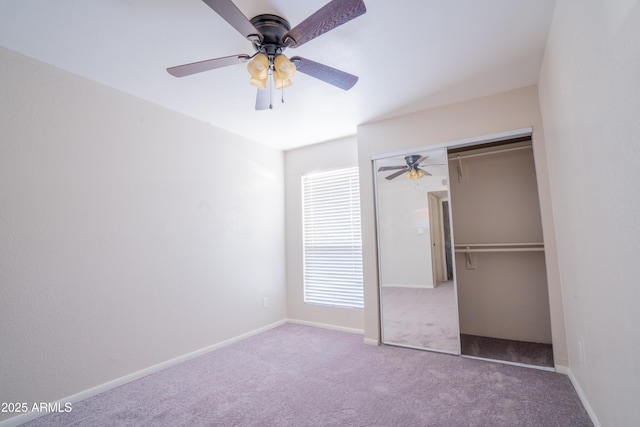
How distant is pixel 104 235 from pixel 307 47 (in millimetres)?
2272

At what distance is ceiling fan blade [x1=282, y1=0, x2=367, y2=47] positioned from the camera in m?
1.46

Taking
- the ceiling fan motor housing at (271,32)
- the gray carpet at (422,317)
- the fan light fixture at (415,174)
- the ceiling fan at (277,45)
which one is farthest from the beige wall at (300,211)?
the ceiling fan motor housing at (271,32)

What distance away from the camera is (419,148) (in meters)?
3.38

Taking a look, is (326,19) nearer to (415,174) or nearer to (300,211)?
(415,174)

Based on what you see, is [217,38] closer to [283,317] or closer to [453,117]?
[453,117]

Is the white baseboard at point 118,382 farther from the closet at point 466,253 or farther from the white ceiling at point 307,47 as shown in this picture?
the white ceiling at point 307,47

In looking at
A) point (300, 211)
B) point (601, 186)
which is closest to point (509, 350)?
point (601, 186)

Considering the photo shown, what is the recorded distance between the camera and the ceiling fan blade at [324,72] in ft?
6.45

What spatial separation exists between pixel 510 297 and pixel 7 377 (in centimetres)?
454

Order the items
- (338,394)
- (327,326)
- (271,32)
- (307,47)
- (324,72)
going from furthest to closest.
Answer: (327,326) < (338,394) < (307,47) < (324,72) < (271,32)

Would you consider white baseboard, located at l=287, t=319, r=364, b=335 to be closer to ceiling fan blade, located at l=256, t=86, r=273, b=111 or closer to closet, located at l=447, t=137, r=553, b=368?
closet, located at l=447, t=137, r=553, b=368

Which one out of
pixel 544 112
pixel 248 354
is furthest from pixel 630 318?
pixel 248 354

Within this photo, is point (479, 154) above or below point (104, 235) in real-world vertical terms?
above

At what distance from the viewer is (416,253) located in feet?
11.2
